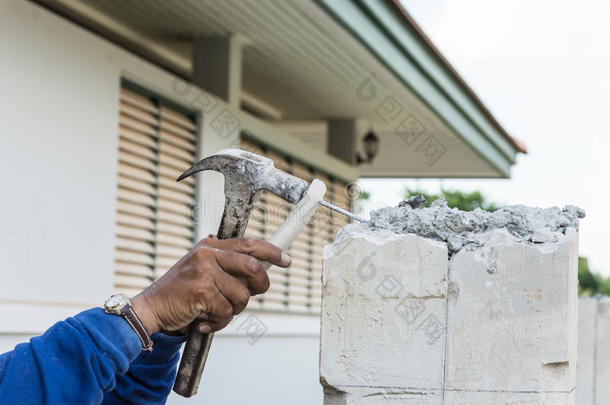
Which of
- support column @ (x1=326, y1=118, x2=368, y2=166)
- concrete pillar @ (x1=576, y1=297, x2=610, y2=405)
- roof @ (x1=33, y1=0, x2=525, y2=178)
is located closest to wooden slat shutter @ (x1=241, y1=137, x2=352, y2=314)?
roof @ (x1=33, y1=0, x2=525, y2=178)

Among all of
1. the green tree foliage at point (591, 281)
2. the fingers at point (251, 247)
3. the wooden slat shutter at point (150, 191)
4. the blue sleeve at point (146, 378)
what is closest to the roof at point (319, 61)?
the wooden slat shutter at point (150, 191)

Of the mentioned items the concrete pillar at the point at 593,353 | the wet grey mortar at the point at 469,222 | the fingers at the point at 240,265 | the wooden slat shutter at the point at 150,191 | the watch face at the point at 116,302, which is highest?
the wooden slat shutter at the point at 150,191

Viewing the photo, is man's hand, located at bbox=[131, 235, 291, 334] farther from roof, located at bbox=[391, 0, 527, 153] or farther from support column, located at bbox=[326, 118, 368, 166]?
support column, located at bbox=[326, 118, 368, 166]

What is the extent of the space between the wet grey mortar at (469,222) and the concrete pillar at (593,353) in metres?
4.35

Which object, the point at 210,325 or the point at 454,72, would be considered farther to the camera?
the point at 454,72

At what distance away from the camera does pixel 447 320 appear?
2.13 m

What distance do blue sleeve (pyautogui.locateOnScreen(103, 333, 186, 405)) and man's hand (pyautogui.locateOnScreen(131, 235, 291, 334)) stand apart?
33 cm

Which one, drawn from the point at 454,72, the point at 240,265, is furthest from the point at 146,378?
the point at 454,72

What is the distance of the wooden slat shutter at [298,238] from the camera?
789cm

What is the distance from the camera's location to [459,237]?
2.22 meters

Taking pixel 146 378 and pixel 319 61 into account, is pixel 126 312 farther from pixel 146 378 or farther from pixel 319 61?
pixel 319 61

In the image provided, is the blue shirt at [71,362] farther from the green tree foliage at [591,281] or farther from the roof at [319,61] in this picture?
the green tree foliage at [591,281]

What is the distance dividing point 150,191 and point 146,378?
12.8 ft

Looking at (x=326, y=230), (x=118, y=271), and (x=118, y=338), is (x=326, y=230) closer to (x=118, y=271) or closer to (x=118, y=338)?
(x=118, y=271)
